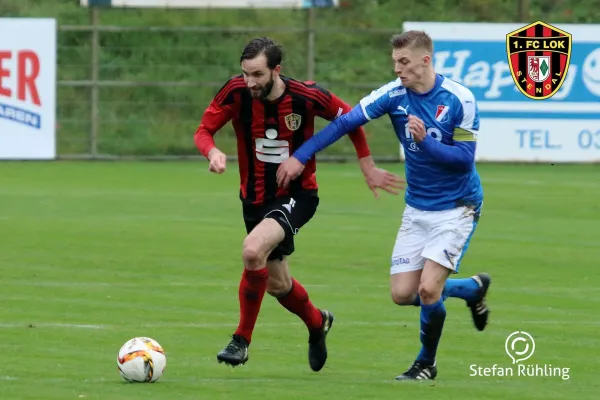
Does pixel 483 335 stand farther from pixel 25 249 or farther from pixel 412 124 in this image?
pixel 25 249

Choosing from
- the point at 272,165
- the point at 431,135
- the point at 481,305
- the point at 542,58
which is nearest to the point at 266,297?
the point at 481,305

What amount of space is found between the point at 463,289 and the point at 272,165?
4.98ft

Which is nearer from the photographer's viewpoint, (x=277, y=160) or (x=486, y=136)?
(x=277, y=160)

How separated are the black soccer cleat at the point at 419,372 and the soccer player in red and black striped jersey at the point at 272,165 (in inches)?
25.6

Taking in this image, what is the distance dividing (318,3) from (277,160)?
17312 millimetres

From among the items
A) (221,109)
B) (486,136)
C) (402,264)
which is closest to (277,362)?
(402,264)

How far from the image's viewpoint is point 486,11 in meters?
34.2

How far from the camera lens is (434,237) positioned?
8508 millimetres

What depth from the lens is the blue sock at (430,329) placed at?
8.29 metres

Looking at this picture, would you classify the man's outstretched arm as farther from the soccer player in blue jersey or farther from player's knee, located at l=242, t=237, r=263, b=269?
player's knee, located at l=242, t=237, r=263, b=269

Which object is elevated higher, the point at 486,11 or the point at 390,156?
the point at 486,11

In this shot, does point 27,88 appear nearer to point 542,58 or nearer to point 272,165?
point 542,58

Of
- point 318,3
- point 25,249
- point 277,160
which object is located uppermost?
point 318,3

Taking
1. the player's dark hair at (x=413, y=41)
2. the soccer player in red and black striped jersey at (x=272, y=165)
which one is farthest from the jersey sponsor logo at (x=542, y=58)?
the player's dark hair at (x=413, y=41)
